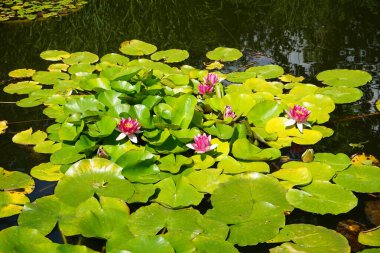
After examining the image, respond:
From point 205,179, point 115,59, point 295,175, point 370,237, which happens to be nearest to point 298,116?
point 295,175

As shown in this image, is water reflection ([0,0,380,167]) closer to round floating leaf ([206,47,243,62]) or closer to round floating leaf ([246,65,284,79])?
round floating leaf ([206,47,243,62])

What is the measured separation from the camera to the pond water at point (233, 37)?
114 inches

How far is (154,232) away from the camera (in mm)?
1847

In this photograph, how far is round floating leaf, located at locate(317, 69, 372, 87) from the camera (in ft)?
10.5

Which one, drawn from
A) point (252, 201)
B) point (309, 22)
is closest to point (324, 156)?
point (252, 201)

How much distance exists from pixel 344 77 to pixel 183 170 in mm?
1666

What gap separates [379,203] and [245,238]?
2.39 ft

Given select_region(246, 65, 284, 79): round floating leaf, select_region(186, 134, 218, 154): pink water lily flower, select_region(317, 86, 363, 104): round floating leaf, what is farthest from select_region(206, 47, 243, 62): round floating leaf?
select_region(186, 134, 218, 154): pink water lily flower

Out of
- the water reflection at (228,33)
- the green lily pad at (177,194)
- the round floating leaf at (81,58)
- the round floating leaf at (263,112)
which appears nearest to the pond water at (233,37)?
the water reflection at (228,33)

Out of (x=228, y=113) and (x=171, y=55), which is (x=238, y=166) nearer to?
(x=228, y=113)

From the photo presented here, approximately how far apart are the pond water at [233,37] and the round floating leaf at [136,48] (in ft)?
0.59

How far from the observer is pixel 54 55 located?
153 inches

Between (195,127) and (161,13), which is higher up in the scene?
(161,13)

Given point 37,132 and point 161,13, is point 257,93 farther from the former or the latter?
point 161,13
